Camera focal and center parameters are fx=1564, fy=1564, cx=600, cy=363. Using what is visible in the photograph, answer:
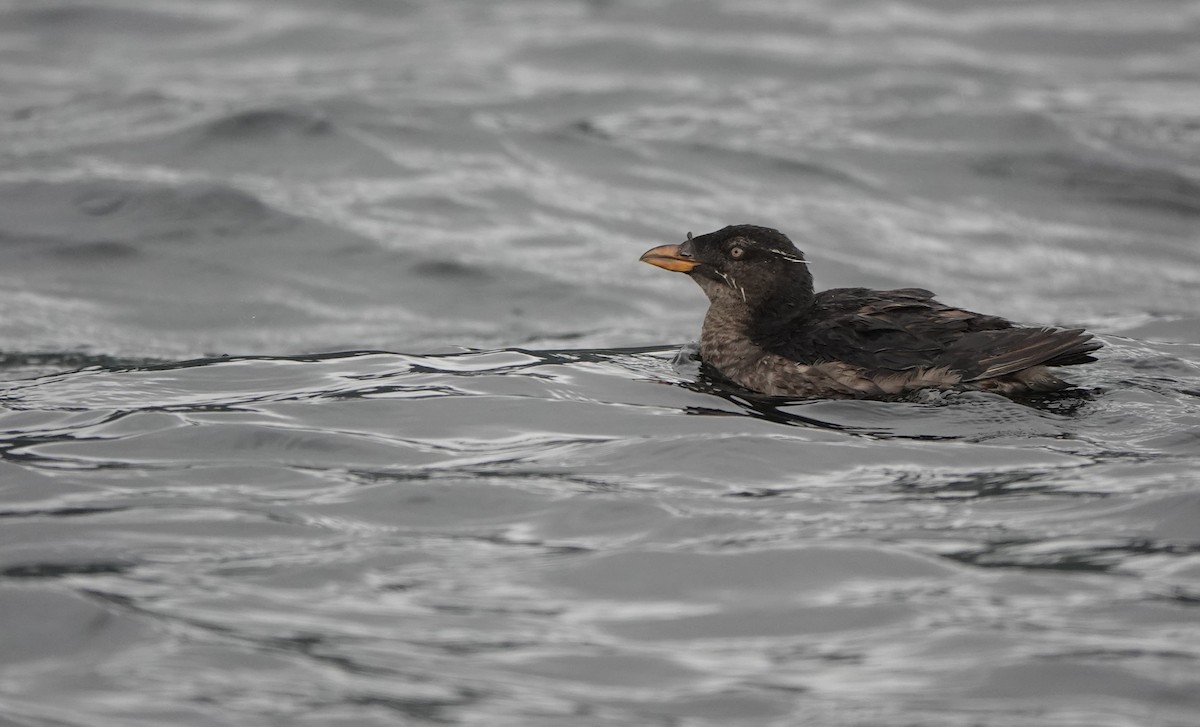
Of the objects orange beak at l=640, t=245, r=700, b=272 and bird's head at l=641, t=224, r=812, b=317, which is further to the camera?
orange beak at l=640, t=245, r=700, b=272

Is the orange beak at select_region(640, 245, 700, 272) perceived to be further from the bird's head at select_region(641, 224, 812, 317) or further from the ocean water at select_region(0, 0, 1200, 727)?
the ocean water at select_region(0, 0, 1200, 727)

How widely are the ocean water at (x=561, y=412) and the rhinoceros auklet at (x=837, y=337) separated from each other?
0.58 ft

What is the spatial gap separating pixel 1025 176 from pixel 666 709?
11.1 m

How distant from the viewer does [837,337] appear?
708cm

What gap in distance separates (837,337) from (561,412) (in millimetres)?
1294

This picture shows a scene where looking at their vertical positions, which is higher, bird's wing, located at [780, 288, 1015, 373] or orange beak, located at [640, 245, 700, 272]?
orange beak, located at [640, 245, 700, 272]

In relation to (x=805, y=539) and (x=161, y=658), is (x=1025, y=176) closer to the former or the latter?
(x=805, y=539)

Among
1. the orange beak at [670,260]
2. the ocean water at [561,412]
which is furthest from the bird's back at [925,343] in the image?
the orange beak at [670,260]

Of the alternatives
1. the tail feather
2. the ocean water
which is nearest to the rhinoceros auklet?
the tail feather

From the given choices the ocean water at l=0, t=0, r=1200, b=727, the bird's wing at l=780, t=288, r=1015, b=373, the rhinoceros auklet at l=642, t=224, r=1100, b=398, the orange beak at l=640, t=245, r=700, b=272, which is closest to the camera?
the ocean water at l=0, t=0, r=1200, b=727

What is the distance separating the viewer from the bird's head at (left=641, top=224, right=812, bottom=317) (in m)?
7.59

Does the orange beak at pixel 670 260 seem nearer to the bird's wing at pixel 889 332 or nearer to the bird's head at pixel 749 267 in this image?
the bird's head at pixel 749 267

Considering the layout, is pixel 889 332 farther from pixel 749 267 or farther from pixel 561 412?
pixel 561 412

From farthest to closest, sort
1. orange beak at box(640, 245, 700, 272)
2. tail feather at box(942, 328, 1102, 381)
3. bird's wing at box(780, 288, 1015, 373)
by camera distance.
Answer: orange beak at box(640, 245, 700, 272)
bird's wing at box(780, 288, 1015, 373)
tail feather at box(942, 328, 1102, 381)
